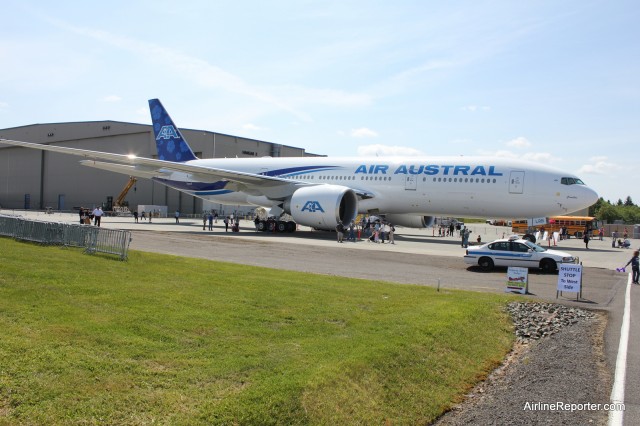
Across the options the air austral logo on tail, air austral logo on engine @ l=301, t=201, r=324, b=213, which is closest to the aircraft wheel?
air austral logo on engine @ l=301, t=201, r=324, b=213

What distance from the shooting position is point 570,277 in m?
14.8

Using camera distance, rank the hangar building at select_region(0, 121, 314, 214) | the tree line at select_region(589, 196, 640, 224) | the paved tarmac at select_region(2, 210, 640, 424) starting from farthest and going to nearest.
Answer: the tree line at select_region(589, 196, 640, 224), the hangar building at select_region(0, 121, 314, 214), the paved tarmac at select_region(2, 210, 640, 424)

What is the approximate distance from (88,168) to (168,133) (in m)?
36.4

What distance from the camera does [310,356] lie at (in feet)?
23.9

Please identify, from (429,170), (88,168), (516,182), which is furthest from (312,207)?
(88,168)

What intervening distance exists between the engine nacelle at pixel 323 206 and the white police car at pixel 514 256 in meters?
12.2

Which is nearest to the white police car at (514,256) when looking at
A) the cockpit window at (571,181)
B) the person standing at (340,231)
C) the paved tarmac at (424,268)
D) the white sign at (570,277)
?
the paved tarmac at (424,268)

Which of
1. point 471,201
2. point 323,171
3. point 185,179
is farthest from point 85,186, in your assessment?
point 471,201

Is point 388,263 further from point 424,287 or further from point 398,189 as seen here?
point 398,189

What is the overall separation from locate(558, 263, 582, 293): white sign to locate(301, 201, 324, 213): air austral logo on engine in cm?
1857

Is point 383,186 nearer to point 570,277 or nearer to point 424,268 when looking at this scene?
point 424,268

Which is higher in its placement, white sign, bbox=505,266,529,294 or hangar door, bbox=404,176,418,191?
hangar door, bbox=404,176,418,191

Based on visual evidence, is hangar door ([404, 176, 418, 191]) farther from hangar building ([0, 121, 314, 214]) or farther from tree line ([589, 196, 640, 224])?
tree line ([589, 196, 640, 224])

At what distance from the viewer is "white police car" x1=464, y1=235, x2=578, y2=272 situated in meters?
20.1
